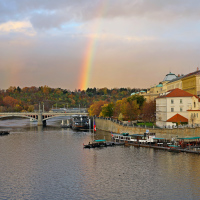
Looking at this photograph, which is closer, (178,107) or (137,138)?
(137,138)

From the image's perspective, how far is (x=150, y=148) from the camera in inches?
2950

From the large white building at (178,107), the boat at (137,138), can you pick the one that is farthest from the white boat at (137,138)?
the large white building at (178,107)

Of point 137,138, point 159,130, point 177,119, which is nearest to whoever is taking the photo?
point 159,130

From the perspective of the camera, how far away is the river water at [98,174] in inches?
1690

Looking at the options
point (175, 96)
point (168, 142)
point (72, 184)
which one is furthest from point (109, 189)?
point (175, 96)

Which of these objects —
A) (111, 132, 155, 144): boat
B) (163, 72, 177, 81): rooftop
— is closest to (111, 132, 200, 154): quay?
(111, 132, 155, 144): boat

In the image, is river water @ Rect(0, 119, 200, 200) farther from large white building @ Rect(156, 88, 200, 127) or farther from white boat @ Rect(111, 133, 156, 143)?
large white building @ Rect(156, 88, 200, 127)

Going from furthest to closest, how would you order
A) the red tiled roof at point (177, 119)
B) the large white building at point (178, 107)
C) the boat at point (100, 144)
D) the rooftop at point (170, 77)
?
the rooftop at point (170, 77)
the large white building at point (178, 107)
the red tiled roof at point (177, 119)
the boat at point (100, 144)

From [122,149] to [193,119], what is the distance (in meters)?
22.9

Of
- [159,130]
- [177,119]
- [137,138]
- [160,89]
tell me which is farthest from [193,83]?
[160,89]

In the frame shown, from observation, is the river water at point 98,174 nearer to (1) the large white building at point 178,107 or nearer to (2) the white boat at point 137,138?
(2) the white boat at point 137,138

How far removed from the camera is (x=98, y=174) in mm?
52625

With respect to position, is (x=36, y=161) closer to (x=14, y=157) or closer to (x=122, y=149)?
(x=14, y=157)

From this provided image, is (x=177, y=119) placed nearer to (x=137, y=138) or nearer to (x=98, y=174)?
(x=137, y=138)
